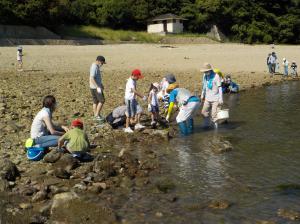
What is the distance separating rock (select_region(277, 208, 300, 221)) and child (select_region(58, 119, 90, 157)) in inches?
162

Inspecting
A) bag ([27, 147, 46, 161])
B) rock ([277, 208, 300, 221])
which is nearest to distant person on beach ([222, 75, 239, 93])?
bag ([27, 147, 46, 161])

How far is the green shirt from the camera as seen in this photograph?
9016 millimetres

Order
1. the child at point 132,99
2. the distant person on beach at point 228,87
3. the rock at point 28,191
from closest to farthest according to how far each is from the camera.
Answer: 1. the rock at point 28,191
2. the child at point 132,99
3. the distant person on beach at point 228,87

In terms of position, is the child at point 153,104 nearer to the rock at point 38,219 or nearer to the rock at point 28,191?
the rock at point 28,191

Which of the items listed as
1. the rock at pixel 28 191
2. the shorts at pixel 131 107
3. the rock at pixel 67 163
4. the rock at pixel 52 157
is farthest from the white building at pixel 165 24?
the rock at pixel 28 191

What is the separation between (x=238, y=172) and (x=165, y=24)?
5413 cm

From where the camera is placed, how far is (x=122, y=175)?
8.49 m

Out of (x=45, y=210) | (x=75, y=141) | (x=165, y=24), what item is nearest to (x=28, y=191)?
(x=45, y=210)

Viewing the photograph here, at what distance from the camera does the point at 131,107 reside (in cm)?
1190

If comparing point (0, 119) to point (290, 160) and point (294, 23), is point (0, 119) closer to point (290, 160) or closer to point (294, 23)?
point (290, 160)

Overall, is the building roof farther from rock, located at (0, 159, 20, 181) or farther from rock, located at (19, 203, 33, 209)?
rock, located at (19, 203, 33, 209)

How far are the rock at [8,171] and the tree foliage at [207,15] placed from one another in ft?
146

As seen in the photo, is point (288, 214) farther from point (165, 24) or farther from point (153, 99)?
point (165, 24)

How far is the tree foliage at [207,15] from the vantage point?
185ft
